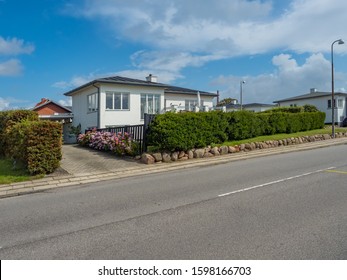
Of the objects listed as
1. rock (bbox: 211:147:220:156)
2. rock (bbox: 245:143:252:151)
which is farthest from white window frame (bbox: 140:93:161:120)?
rock (bbox: 211:147:220:156)

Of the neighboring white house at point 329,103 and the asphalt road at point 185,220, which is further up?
the neighboring white house at point 329,103

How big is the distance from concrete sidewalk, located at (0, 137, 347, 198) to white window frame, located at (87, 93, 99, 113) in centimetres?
984

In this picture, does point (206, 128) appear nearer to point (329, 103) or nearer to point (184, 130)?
point (184, 130)

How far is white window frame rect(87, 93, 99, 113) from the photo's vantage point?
72.3 ft

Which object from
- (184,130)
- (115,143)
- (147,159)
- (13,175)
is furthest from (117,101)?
(13,175)

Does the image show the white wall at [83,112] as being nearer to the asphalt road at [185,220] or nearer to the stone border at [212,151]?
the stone border at [212,151]

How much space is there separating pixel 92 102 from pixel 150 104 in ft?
16.5

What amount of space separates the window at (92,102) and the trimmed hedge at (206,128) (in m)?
11.9

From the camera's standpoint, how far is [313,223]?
4352mm

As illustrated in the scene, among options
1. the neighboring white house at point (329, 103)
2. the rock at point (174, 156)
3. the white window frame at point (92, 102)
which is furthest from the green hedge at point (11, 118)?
the neighboring white house at point (329, 103)

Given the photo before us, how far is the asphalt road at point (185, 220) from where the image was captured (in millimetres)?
3574
